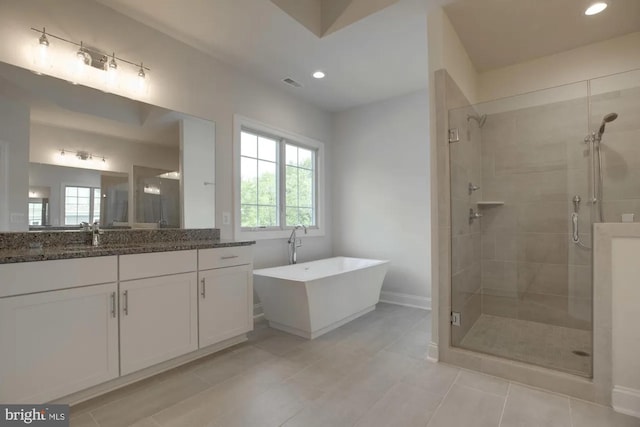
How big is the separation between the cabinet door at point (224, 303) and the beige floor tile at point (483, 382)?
1.66 m

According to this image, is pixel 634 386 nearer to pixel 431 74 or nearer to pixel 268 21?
pixel 431 74

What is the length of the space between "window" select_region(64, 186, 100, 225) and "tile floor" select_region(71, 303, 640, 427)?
→ 1186mm

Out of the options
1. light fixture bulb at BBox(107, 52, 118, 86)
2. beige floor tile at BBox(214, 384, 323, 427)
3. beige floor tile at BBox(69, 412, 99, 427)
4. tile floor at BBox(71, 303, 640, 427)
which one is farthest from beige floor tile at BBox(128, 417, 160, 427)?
light fixture bulb at BBox(107, 52, 118, 86)

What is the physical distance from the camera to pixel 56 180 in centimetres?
207

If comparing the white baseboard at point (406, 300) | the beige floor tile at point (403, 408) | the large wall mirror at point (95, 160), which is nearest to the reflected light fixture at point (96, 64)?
the large wall mirror at point (95, 160)

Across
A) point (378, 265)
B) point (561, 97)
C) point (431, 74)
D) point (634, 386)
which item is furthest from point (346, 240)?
point (634, 386)

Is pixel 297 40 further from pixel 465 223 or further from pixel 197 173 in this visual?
pixel 465 223

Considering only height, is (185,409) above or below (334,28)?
below

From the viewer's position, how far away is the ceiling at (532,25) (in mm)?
2246

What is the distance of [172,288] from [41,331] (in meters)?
0.68

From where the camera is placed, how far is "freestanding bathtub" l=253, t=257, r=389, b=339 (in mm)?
2641

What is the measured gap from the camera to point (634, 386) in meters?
1.65

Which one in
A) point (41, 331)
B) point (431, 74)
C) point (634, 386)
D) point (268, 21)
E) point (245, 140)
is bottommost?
point (634, 386)

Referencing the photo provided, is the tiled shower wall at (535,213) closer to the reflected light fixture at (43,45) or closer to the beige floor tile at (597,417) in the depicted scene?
the beige floor tile at (597,417)
